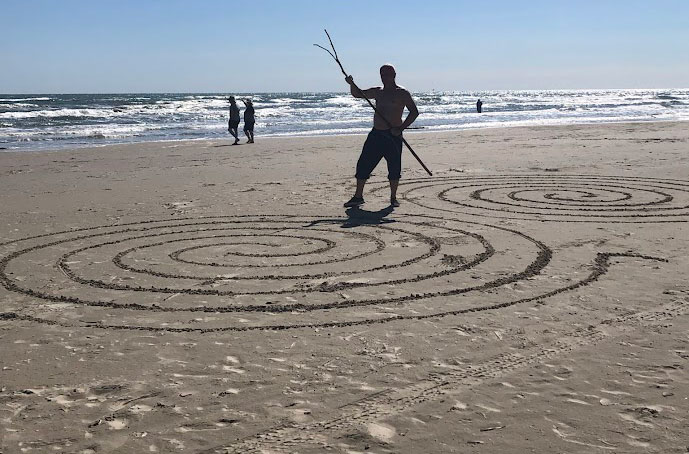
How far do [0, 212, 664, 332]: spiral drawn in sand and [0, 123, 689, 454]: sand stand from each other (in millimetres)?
28

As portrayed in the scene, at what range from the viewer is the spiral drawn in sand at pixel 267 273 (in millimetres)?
5266

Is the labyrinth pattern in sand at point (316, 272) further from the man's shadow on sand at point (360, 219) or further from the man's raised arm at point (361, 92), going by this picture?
the man's raised arm at point (361, 92)

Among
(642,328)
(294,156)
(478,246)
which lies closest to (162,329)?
(642,328)

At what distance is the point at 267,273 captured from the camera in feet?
21.2

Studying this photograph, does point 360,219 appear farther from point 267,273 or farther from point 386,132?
point 267,273

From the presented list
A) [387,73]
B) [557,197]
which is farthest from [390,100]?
[557,197]

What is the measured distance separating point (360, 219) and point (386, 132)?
1703mm

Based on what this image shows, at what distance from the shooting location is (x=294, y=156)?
742 inches

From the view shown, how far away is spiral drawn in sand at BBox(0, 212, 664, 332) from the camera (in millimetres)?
5266

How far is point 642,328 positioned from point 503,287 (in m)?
1.27

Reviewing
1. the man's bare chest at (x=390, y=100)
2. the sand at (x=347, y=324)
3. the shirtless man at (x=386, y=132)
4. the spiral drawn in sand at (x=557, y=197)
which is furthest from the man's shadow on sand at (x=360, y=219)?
the man's bare chest at (x=390, y=100)

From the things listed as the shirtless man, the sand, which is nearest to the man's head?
the shirtless man

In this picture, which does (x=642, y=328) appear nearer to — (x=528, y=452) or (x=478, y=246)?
(x=528, y=452)

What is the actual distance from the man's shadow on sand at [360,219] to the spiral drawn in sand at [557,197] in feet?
2.44
